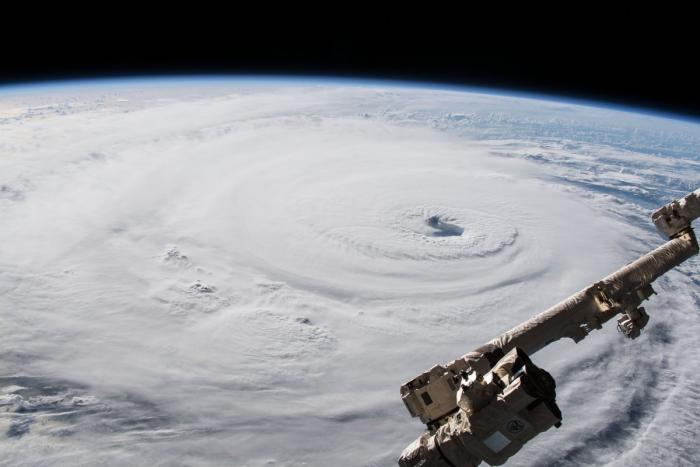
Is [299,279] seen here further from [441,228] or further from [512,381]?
[512,381]

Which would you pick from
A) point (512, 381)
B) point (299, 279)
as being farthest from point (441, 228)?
point (512, 381)

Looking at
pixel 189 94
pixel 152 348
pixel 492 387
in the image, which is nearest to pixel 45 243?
pixel 152 348

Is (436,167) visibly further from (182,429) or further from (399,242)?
(182,429)

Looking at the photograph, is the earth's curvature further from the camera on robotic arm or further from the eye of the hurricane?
the camera on robotic arm

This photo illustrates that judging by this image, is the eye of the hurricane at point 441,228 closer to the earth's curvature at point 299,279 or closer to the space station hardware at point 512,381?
the earth's curvature at point 299,279

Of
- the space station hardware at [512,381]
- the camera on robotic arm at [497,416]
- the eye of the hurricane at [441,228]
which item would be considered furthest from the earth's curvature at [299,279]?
the camera on robotic arm at [497,416]

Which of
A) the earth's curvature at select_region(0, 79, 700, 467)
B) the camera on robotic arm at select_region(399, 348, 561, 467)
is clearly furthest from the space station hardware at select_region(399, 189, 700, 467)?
the earth's curvature at select_region(0, 79, 700, 467)
